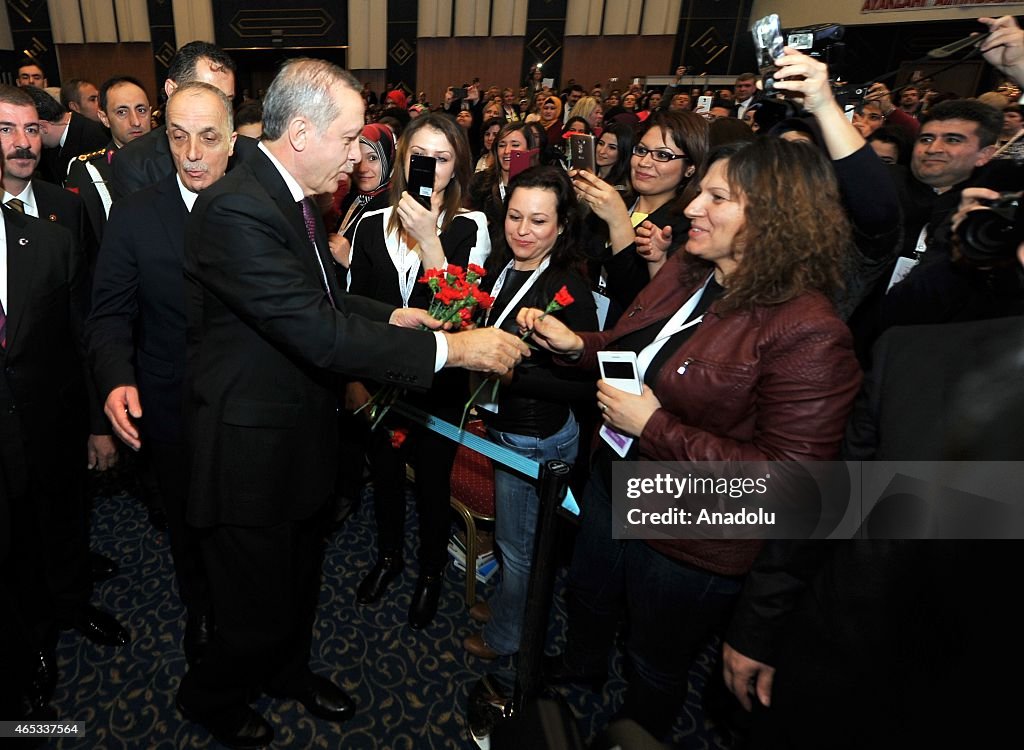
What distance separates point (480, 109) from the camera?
9641 millimetres

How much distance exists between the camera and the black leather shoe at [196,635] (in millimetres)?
2189

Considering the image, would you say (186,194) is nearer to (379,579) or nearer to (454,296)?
(454,296)

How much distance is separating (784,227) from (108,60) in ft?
61.7

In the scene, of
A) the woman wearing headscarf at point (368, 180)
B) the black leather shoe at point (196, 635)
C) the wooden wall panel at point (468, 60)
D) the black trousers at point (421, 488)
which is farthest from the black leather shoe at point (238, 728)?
the wooden wall panel at point (468, 60)

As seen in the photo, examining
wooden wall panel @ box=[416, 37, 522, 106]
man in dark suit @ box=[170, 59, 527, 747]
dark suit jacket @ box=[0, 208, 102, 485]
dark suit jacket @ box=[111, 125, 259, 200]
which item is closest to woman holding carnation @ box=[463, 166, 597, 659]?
man in dark suit @ box=[170, 59, 527, 747]

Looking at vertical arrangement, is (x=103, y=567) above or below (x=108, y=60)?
below

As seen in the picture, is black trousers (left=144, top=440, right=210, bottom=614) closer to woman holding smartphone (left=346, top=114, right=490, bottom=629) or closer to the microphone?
woman holding smartphone (left=346, top=114, right=490, bottom=629)

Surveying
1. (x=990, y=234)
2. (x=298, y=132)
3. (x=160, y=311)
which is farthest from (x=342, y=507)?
(x=990, y=234)

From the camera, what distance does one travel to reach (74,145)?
178 inches

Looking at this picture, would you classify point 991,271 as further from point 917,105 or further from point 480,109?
point 480,109

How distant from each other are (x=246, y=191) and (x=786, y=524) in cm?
147

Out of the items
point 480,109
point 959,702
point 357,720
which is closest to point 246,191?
point 959,702

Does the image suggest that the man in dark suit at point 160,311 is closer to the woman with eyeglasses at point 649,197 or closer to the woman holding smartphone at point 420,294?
the woman holding smartphone at point 420,294

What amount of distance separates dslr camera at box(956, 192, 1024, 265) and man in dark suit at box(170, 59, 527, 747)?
3.29 feet
